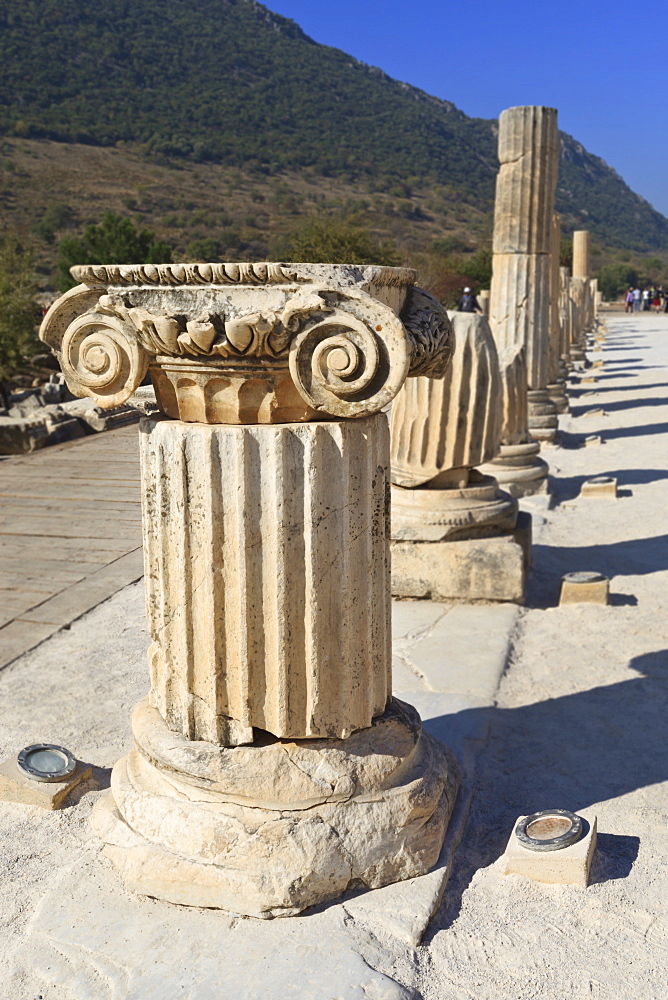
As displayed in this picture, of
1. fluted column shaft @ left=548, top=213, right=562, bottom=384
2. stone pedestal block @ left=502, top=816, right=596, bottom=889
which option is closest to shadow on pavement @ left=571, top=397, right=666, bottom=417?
fluted column shaft @ left=548, top=213, right=562, bottom=384

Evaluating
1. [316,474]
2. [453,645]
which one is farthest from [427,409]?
[316,474]

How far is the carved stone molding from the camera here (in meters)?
2.40

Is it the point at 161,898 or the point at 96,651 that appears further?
the point at 96,651

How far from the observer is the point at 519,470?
780 centimetres

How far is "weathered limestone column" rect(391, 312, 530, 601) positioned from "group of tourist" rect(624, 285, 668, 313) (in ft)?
138

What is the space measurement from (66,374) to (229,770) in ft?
3.99

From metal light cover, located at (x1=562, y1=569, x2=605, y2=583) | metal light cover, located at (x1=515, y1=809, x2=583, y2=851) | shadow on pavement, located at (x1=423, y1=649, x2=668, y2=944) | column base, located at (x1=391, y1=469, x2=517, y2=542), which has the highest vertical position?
column base, located at (x1=391, y1=469, x2=517, y2=542)

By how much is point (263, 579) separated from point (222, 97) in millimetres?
92939

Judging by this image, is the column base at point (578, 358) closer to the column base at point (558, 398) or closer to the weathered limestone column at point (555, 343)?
the weathered limestone column at point (555, 343)

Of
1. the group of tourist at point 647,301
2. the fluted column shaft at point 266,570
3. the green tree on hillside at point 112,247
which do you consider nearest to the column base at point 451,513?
the fluted column shaft at point 266,570

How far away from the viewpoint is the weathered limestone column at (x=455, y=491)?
5219mm

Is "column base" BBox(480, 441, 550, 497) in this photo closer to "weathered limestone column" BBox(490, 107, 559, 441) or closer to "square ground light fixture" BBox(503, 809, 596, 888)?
"weathered limestone column" BBox(490, 107, 559, 441)

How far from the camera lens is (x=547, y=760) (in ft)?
11.4

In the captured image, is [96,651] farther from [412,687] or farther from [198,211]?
[198,211]
